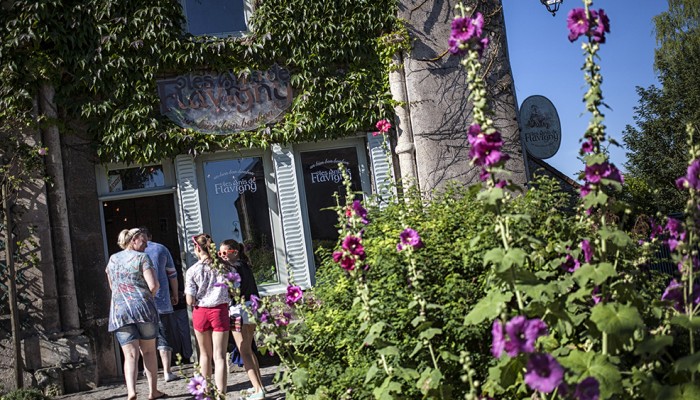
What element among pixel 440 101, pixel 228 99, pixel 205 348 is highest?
pixel 228 99

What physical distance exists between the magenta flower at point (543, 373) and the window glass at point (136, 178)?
338 inches

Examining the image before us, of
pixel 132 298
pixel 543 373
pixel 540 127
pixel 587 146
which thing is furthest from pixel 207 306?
pixel 540 127

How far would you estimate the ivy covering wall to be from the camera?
9953 millimetres

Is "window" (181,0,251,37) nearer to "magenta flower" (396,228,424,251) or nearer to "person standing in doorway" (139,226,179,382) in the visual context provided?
"person standing in doorway" (139,226,179,382)

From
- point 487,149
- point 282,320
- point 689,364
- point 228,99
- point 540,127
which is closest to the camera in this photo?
point 689,364

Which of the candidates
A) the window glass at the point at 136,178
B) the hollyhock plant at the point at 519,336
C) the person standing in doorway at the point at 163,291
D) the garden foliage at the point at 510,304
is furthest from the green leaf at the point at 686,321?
the window glass at the point at 136,178

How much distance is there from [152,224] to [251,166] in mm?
1457

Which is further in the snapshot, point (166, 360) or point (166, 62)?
point (166, 62)

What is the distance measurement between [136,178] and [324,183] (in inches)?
94.0

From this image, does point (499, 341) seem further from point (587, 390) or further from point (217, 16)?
point (217, 16)

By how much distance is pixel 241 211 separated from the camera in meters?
10.7

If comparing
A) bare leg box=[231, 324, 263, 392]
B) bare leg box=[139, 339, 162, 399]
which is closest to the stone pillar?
bare leg box=[231, 324, 263, 392]

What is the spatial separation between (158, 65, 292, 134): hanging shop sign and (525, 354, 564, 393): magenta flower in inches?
326

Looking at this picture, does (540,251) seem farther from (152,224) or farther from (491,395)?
(152,224)
